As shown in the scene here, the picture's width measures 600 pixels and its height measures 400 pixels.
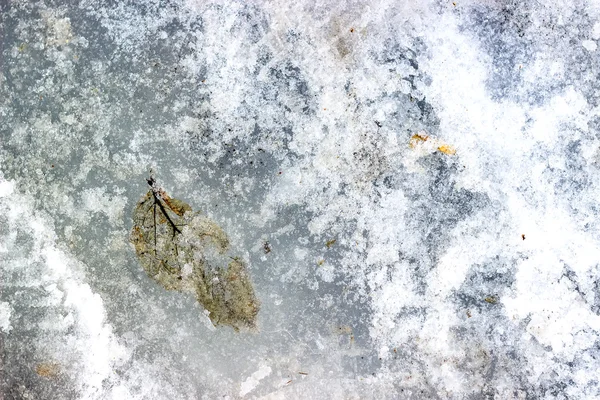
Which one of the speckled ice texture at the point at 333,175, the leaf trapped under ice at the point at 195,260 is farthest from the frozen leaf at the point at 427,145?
the leaf trapped under ice at the point at 195,260

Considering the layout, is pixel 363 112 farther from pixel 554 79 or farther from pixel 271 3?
pixel 554 79

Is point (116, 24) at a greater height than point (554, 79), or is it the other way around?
point (116, 24)

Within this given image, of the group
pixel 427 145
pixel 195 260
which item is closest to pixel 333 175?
pixel 427 145

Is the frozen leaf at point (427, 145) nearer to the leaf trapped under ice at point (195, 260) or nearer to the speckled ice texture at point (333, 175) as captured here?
the speckled ice texture at point (333, 175)

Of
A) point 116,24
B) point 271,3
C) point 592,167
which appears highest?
point 116,24

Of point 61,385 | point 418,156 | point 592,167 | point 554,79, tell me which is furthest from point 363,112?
point 61,385

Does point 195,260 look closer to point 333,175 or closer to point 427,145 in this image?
point 333,175
